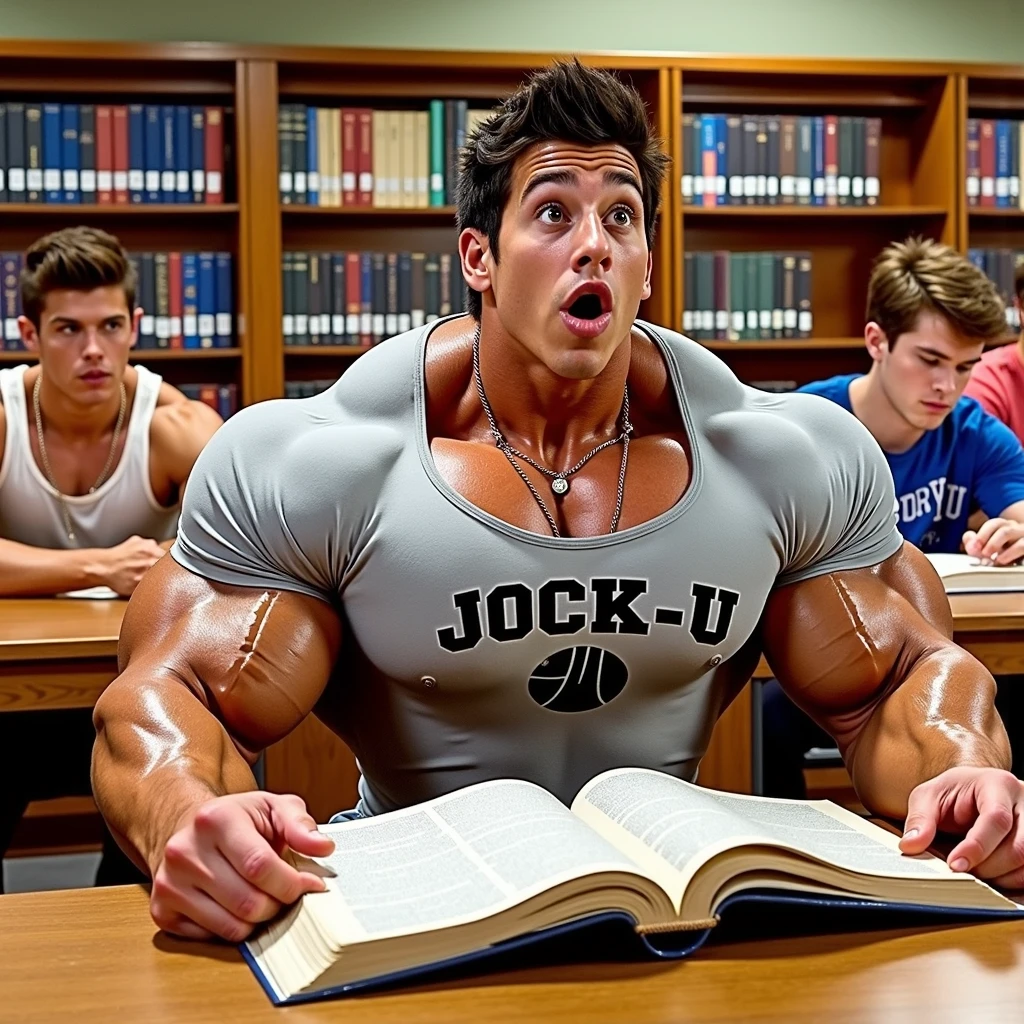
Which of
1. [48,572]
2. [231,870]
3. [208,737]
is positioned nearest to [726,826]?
[231,870]

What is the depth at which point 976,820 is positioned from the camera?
3.48ft

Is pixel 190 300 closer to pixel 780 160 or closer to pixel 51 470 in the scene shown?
pixel 51 470

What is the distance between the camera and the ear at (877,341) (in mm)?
3053

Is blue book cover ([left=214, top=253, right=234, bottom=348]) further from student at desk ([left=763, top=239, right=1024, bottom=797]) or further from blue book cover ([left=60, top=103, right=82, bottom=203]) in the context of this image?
student at desk ([left=763, top=239, right=1024, bottom=797])

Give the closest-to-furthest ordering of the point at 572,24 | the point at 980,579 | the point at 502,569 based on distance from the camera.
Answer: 1. the point at 502,569
2. the point at 980,579
3. the point at 572,24

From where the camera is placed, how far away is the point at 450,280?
14.1 feet

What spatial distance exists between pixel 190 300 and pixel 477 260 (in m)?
2.87

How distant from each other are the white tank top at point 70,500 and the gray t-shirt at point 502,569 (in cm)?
158

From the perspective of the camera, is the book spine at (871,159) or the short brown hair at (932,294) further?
the book spine at (871,159)

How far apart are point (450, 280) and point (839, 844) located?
3.41 metres

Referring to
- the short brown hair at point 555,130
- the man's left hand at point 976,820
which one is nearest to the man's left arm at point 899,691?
the man's left hand at point 976,820

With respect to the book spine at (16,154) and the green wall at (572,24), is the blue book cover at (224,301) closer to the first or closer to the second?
the book spine at (16,154)

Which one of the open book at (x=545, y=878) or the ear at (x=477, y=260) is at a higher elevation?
the ear at (x=477, y=260)

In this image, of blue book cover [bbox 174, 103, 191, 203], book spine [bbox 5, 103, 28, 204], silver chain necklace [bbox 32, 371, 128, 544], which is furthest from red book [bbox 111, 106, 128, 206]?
silver chain necklace [bbox 32, 371, 128, 544]
